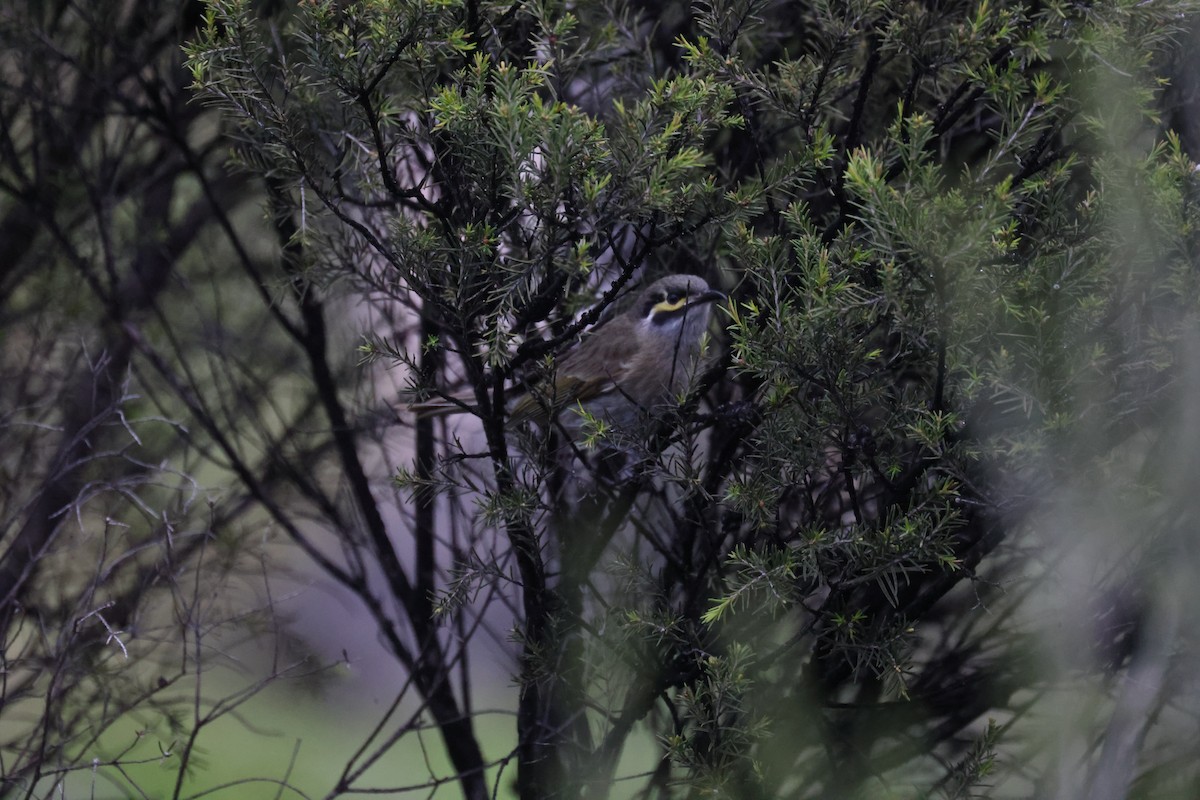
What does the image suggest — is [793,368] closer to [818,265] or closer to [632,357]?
[818,265]

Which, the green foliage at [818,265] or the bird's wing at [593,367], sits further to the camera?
the bird's wing at [593,367]

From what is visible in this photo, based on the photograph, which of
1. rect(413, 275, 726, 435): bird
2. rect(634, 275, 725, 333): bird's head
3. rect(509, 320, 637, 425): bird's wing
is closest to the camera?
rect(634, 275, 725, 333): bird's head

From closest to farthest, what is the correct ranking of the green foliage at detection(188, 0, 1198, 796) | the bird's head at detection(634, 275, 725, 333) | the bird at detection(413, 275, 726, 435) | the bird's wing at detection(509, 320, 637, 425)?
the green foliage at detection(188, 0, 1198, 796) → the bird's head at detection(634, 275, 725, 333) → the bird at detection(413, 275, 726, 435) → the bird's wing at detection(509, 320, 637, 425)

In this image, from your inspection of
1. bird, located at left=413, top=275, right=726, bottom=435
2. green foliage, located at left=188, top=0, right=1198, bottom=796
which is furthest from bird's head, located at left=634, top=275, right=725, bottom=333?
green foliage, located at left=188, top=0, right=1198, bottom=796

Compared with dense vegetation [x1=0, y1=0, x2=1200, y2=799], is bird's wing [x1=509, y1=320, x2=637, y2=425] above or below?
above

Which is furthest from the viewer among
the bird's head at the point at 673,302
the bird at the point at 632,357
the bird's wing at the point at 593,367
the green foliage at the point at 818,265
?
the bird's wing at the point at 593,367

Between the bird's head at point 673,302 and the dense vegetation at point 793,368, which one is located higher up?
the bird's head at point 673,302

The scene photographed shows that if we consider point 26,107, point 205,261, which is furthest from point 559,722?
point 26,107

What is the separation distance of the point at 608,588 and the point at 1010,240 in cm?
182

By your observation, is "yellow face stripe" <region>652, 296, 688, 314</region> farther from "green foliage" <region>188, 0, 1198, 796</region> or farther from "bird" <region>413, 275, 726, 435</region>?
"green foliage" <region>188, 0, 1198, 796</region>

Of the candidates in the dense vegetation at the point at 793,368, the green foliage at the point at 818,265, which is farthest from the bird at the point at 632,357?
the green foliage at the point at 818,265

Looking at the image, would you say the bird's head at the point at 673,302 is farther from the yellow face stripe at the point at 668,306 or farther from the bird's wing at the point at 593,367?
the bird's wing at the point at 593,367

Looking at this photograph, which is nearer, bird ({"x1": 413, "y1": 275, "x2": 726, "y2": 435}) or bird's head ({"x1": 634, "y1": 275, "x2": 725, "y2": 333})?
bird's head ({"x1": 634, "y1": 275, "x2": 725, "y2": 333})

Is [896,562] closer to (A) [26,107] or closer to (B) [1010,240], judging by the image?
(B) [1010,240]
